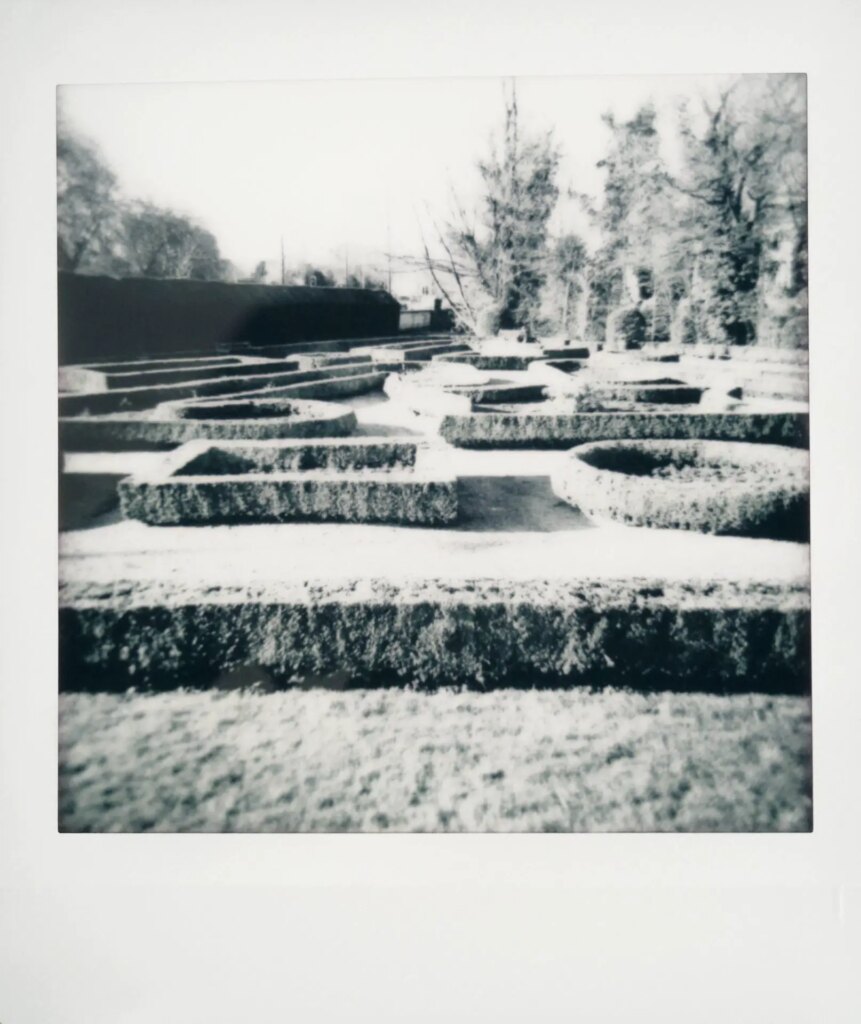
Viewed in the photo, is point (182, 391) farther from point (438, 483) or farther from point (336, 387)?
point (438, 483)

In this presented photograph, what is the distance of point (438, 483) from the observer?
12.0 feet

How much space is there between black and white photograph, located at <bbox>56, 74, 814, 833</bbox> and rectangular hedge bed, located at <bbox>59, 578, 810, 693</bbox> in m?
0.02

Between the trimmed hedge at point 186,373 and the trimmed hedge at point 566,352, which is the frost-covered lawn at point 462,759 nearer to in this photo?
the trimmed hedge at point 186,373

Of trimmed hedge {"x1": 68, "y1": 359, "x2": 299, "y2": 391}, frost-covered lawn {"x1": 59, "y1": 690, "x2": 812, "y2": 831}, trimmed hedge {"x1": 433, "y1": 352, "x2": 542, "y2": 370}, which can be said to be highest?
trimmed hedge {"x1": 433, "y1": 352, "x2": 542, "y2": 370}

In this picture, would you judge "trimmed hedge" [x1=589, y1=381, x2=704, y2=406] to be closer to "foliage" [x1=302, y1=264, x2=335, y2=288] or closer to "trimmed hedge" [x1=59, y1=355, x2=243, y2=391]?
"foliage" [x1=302, y1=264, x2=335, y2=288]

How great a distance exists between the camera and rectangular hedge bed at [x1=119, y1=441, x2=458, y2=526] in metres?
3.57

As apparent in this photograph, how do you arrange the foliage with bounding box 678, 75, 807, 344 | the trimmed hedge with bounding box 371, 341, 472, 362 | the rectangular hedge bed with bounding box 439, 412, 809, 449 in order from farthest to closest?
the trimmed hedge with bounding box 371, 341, 472, 362 < the rectangular hedge bed with bounding box 439, 412, 809, 449 < the foliage with bounding box 678, 75, 807, 344

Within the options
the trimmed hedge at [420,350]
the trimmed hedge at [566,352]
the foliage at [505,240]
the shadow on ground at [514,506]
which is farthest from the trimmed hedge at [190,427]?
the trimmed hedge at [566,352]

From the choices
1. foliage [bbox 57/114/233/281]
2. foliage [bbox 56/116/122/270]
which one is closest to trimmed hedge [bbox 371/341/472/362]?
foliage [bbox 57/114/233/281]

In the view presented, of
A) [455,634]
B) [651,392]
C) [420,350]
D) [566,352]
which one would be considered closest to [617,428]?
[651,392]

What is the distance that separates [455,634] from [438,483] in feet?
2.84

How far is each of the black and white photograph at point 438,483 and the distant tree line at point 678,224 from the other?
0.7 inches
